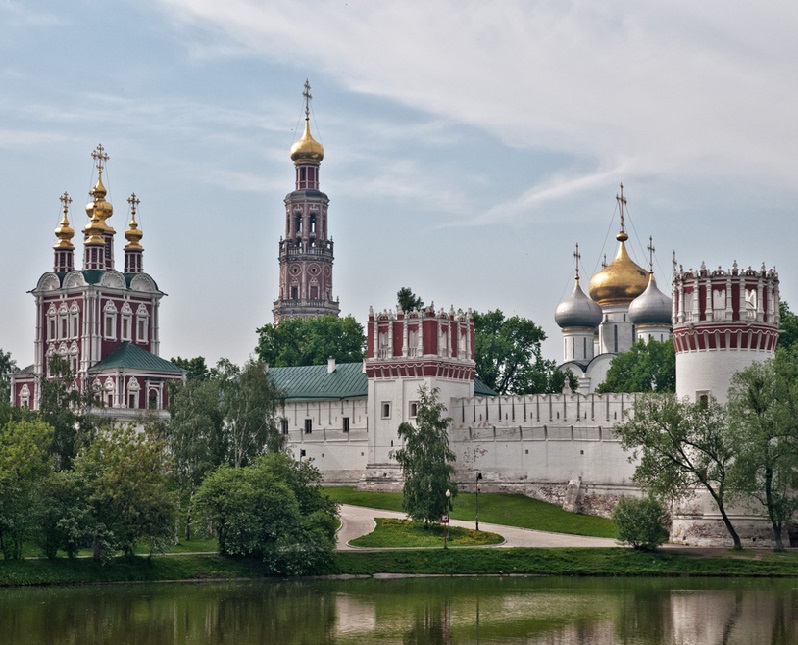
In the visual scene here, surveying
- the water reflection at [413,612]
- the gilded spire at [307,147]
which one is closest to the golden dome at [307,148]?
the gilded spire at [307,147]

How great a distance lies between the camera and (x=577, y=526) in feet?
207

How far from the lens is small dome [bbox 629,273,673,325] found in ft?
308

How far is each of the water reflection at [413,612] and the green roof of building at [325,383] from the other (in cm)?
2490

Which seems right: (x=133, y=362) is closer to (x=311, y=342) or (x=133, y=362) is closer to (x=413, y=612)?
(x=311, y=342)

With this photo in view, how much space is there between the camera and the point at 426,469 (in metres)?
61.7

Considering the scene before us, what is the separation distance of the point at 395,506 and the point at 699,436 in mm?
15776

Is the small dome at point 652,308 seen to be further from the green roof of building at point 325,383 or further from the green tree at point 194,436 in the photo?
the green tree at point 194,436

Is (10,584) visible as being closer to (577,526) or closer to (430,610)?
(430,610)

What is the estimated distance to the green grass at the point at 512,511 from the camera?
6278cm

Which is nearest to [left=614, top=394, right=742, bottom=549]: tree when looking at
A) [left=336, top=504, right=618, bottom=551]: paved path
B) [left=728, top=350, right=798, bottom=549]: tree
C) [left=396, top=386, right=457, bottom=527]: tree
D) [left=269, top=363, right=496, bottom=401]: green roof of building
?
[left=728, top=350, right=798, bottom=549]: tree

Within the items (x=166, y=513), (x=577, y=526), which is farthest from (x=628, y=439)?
(x=166, y=513)

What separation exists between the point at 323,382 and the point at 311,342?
19530 millimetres

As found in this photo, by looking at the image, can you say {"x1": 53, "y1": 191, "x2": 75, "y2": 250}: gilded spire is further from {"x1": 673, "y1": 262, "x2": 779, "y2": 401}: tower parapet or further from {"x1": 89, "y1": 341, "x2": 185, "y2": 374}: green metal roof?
{"x1": 673, "y1": 262, "x2": 779, "y2": 401}: tower parapet

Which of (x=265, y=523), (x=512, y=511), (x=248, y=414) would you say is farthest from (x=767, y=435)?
(x=248, y=414)
